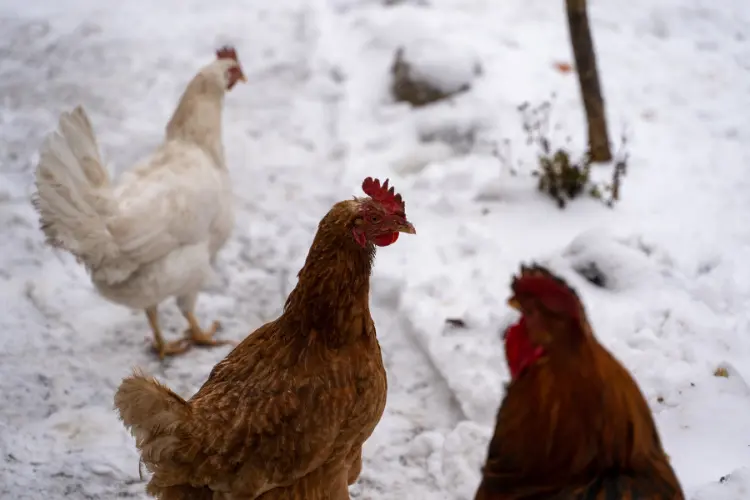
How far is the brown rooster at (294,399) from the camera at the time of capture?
6.83ft

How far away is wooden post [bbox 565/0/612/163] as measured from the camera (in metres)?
4.45

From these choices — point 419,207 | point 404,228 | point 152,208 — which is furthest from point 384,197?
point 419,207

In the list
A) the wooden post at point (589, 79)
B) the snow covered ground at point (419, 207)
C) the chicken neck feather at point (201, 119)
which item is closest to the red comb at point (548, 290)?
the snow covered ground at point (419, 207)

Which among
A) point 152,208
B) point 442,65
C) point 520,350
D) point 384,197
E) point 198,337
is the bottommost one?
point 198,337

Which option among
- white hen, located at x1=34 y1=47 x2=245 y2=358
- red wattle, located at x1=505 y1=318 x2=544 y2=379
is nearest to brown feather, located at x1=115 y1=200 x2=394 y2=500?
red wattle, located at x1=505 y1=318 x2=544 y2=379

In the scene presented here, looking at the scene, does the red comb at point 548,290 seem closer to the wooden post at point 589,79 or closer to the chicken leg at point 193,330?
the chicken leg at point 193,330

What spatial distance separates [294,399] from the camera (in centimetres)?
219

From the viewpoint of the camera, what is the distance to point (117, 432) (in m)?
3.26

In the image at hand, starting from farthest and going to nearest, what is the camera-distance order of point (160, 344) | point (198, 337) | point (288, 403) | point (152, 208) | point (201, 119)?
point (201, 119)
point (198, 337)
point (160, 344)
point (152, 208)
point (288, 403)

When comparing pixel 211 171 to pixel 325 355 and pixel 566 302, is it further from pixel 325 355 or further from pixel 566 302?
pixel 566 302

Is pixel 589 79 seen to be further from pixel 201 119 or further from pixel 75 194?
pixel 75 194

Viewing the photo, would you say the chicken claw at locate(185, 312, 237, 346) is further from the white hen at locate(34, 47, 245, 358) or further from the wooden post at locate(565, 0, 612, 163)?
the wooden post at locate(565, 0, 612, 163)

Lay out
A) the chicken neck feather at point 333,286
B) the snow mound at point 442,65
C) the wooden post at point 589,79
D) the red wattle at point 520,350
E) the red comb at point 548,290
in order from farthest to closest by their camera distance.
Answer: the snow mound at point 442,65 < the wooden post at point 589,79 < the chicken neck feather at point 333,286 < the red wattle at point 520,350 < the red comb at point 548,290

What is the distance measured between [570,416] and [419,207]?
316 cm
